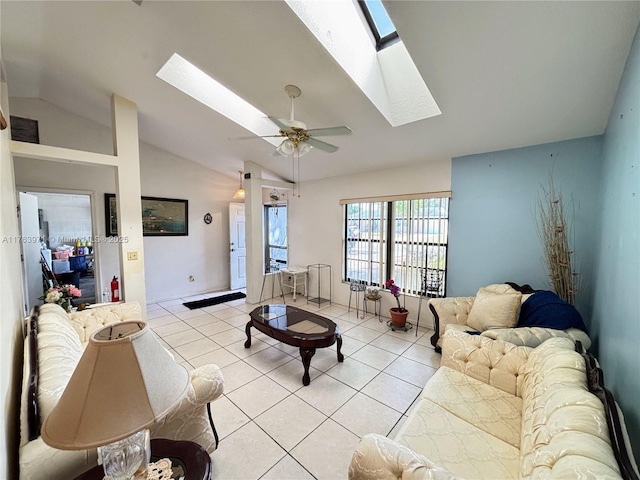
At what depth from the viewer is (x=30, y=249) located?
3.81 meters

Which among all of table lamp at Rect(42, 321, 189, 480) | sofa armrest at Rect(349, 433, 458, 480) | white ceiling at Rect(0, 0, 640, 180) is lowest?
sofa armrest at Rect(349, 433, 458, 480)

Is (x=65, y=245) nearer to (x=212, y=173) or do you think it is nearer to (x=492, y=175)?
(x=212, y=173)

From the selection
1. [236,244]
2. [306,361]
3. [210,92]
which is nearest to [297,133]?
[210,92]

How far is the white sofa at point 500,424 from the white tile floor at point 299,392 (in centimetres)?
62

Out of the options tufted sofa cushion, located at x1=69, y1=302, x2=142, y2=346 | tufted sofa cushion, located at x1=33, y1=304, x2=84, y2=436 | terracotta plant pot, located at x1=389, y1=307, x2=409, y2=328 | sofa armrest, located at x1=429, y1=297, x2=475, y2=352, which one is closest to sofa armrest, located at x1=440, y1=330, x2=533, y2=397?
sofa armrest, located at x1=429, y1=297, x2=475, y2=352

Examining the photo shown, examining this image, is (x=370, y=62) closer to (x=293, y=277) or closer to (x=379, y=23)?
(x=379, y=23)

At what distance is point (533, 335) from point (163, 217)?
222 inches

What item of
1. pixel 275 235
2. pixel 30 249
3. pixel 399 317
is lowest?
pixel 399 317

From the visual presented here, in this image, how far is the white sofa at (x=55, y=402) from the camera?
1036mm

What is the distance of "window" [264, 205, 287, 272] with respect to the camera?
6062 mm

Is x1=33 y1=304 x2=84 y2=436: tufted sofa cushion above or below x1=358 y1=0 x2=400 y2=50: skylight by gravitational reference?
below

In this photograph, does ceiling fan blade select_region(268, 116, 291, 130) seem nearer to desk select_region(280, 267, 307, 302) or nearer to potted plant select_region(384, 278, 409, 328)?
potted plant select_region(384, 278, 409, 328)

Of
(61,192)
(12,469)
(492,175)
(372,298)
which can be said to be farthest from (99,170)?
(492,175)

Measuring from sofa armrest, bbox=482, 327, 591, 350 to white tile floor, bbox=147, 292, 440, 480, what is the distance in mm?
897
